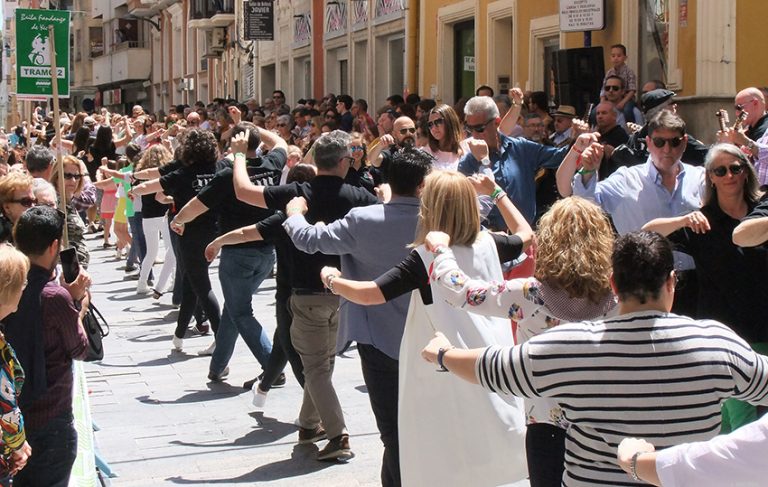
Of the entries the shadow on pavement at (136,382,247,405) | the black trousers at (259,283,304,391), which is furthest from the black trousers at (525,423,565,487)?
the shadow on pavement at (136,382,247,405)

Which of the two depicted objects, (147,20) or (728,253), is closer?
(728,253)

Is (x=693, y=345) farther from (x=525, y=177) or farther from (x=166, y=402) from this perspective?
(x=166, y=402)

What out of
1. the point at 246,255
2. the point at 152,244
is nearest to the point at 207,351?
the point at 246,255

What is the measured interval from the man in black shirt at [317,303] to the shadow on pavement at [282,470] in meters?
0.09

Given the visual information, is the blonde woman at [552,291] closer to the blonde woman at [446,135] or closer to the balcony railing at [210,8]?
the blonde woman at [446,135]

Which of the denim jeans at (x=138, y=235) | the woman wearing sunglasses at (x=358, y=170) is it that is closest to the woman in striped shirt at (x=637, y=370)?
the woman wearing sunglasses at (x=358, y=170)

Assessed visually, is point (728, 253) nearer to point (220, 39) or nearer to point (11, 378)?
point (11, 378)

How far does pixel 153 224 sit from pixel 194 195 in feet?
14.2

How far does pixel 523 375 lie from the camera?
3.48m

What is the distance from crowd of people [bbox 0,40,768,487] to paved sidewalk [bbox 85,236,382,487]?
0.85ft

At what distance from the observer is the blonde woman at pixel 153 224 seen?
1294 cm

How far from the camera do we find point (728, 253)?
5.57 m

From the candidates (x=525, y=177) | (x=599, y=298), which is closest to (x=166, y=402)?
(x=525, y=177)

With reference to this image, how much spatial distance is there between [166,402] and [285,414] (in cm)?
110
